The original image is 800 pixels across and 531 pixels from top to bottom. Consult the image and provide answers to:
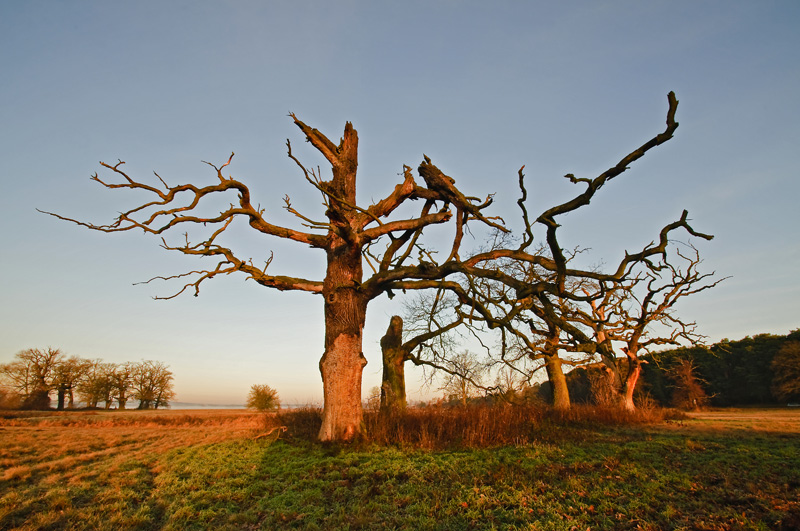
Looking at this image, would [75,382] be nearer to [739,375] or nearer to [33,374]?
[33,374]

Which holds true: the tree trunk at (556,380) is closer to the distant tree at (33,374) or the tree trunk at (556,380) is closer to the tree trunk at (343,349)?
the tree trunk at (343,349)

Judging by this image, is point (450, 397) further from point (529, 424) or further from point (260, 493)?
point (260, 493)

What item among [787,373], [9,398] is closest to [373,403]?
[787,373]

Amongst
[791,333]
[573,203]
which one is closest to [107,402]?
[573,203]

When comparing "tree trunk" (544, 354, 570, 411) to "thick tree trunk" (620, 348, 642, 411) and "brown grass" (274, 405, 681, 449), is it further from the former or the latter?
"brown grass" (274, 405, 681, 449)

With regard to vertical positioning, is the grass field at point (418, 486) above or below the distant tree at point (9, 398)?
below

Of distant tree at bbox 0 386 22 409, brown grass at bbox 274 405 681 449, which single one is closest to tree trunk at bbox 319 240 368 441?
brown grass at bbox 274 405 681 449

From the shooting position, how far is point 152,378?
39.9 meters

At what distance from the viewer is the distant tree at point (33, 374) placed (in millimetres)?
34375

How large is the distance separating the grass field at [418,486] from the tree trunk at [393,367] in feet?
15.9

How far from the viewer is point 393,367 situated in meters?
14.5

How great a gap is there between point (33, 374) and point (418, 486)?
45.9 metres

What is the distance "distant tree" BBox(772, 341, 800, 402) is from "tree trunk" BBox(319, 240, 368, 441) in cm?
3122

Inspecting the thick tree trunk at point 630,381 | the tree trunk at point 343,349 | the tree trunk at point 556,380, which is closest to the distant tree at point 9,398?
the tree trunk at point 343,349
